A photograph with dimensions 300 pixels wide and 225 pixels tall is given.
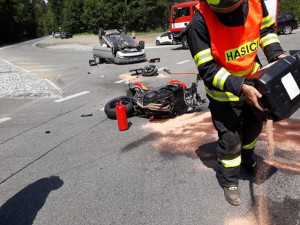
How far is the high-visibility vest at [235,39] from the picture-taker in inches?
86.0

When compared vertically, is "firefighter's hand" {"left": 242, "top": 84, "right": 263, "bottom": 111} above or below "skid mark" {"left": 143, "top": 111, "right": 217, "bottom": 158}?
above

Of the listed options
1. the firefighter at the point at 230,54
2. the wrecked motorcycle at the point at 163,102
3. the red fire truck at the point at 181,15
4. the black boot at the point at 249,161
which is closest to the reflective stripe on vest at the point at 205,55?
the firefighter at the point at 230,54

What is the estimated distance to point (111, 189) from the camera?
3057mm

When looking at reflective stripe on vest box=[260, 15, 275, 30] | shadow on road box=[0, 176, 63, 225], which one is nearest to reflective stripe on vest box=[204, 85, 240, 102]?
reflective stripe on vest box=[260, 15, 275, 30]

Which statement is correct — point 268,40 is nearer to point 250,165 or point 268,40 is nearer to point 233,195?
point 250,165

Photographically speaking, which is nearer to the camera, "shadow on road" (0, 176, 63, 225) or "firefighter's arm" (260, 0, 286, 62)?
"firefighter's arm" (260, 0, 286, 62)

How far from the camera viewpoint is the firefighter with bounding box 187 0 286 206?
2123mm

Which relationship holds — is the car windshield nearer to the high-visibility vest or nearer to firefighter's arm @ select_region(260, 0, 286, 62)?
firefighter's arm @ select_region(260, 0, 286, 62)

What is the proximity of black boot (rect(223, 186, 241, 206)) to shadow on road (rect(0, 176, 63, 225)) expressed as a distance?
193 cm

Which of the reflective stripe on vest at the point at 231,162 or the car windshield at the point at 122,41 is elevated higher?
the car windshield at the point at 122,41

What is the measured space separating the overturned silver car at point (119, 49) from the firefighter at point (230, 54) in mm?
10353

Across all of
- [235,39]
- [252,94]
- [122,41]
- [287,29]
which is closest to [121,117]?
[235,39]

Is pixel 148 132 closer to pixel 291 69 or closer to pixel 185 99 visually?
pixel 185 99

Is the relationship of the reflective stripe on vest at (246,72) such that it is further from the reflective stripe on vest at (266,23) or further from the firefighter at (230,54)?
the reflective stripe on vest at (266,23)
